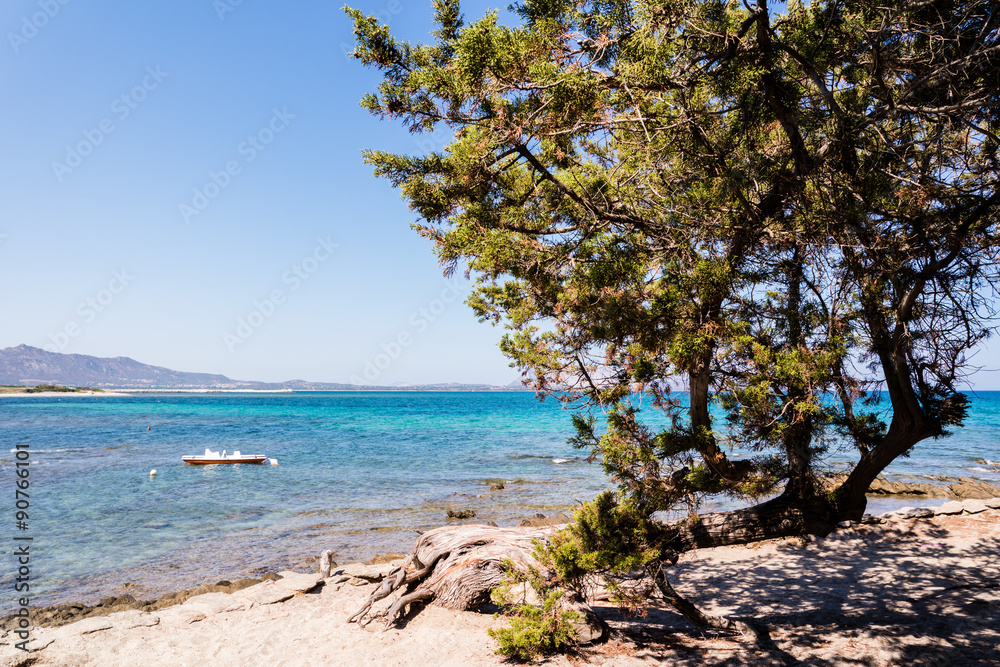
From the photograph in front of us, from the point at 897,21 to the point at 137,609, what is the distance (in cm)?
1105

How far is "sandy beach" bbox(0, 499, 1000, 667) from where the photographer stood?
529 cm

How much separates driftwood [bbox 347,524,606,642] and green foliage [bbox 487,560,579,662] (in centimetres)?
116

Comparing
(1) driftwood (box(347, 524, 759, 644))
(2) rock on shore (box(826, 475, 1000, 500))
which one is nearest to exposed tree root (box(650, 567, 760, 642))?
(1) driftwood (box(347, 524, 759, 644))

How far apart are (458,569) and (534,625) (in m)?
2.05

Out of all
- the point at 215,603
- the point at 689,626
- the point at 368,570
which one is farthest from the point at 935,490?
the point at 215,603

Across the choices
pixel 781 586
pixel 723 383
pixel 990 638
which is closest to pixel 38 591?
pixel 723 383

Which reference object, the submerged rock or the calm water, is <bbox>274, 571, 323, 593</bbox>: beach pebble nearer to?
the calm water

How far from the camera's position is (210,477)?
1967 centimetres

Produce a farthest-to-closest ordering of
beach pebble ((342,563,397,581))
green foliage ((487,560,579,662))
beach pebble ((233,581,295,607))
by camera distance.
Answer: beach pebble ((342,563,397,581))
beach pebble ((233,581,295,607))
green foliage ((487,560,579,662))

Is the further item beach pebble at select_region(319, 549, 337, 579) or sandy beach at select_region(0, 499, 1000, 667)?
beach pebble at select_region(319, 549, 337, 579)

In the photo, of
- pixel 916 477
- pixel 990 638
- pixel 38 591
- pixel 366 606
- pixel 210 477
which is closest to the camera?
pixel 990 638

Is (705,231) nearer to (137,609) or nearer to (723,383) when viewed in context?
(723,383)

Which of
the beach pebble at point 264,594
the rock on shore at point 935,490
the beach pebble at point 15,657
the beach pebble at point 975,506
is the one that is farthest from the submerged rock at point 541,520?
the rock on shore at point 935,490

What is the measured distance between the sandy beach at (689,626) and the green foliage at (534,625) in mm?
266
